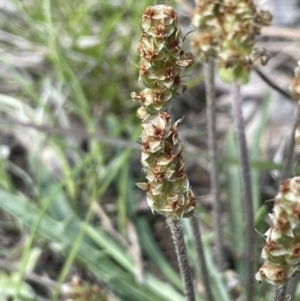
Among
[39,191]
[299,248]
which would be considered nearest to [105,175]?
[39,191]

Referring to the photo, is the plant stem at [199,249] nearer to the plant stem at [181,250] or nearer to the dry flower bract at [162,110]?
the plant stem at [181,250]

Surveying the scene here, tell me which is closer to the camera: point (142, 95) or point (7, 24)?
point (142, 95)

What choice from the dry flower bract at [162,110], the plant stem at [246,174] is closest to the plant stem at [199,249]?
the plant stem at [246,174]

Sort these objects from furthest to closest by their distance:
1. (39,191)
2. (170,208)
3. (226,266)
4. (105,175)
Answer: (105,175) → (39,191) → (226,266) → (170,208)

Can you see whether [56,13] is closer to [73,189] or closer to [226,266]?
[73,189]

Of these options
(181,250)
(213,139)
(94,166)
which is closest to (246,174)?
(213,139)

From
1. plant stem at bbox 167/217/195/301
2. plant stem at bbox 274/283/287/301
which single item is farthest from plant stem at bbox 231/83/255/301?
plant stem at bbox 274/283/287/301

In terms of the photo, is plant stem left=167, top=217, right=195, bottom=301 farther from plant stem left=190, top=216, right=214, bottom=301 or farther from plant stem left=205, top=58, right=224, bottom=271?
plant stem left=205, top=58, right=224, bottom=271

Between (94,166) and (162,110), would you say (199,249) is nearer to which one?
(162,110)
